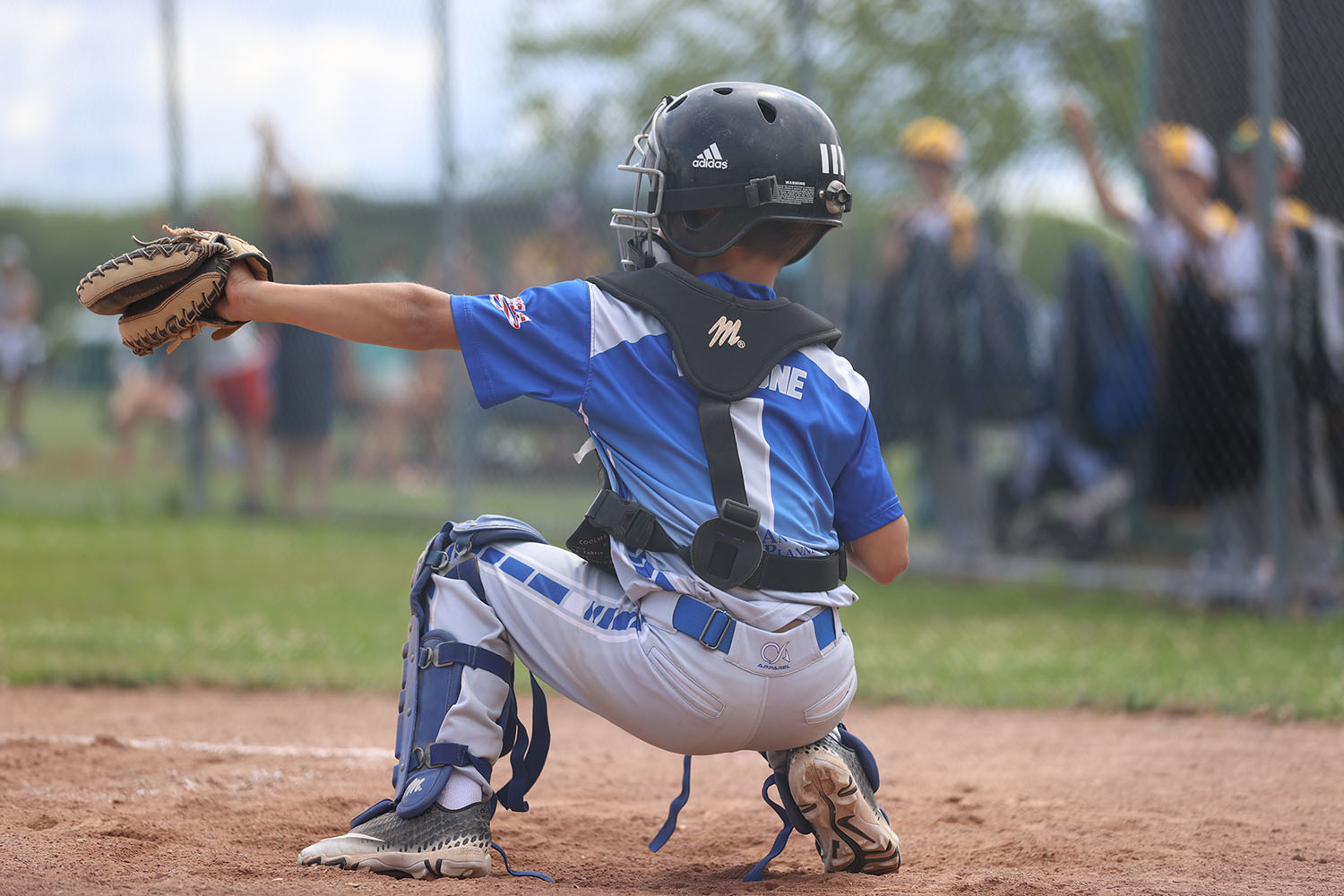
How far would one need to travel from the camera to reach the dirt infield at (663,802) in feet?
9.52

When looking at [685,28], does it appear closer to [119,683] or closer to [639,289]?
[119,683]

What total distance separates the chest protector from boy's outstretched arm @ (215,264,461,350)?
36 centimetres

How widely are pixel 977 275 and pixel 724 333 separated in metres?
5.32

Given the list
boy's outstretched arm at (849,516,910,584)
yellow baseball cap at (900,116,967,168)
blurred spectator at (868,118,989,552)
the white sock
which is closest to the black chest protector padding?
boy's outstretched arm at (849,516,910,584)

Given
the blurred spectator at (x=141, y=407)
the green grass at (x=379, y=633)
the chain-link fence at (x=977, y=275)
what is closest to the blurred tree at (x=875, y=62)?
the chain-link fence at (x=977, y=275)

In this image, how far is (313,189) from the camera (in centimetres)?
988

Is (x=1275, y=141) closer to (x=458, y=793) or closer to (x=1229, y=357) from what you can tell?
(x=1229, y=357)

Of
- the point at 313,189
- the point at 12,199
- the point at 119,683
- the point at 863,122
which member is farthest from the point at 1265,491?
the point at 12,199

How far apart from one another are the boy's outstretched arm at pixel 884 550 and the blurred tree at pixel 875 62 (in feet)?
16.8

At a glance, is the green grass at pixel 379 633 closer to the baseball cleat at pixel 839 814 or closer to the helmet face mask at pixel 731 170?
the baseball cleat at pixel 839 814

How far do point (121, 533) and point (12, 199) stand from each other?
409 centimetres

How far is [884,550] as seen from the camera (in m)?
3.15

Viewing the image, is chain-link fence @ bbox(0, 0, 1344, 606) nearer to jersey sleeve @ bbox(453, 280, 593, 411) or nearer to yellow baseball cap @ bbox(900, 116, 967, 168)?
yellow baseball cap @ bbox(900, 116, 967, 168)

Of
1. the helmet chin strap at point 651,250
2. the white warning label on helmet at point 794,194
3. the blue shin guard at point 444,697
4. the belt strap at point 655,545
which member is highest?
the white warning label on helmet at point 794,194
